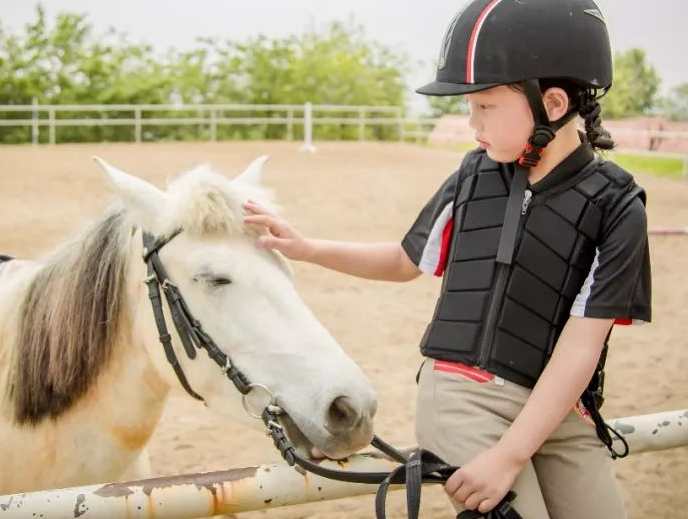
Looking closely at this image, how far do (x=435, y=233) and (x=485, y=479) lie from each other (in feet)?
1.95

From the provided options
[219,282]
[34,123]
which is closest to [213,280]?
[219,282]

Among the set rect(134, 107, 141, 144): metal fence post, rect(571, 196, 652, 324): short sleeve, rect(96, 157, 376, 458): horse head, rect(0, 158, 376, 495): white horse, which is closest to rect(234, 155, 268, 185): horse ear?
rect(0, 158, 376, 495): white horse

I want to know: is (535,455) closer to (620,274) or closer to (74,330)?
(620,274)

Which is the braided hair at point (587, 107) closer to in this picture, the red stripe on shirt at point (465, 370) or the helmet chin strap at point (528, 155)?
the helmet chin strap at point (528, 155)

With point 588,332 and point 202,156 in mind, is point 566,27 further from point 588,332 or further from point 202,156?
point 202,156

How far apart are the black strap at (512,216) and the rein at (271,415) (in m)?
0.44

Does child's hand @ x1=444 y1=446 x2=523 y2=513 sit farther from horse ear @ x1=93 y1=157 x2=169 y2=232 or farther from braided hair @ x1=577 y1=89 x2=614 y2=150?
horse ear @ x1=93 y1=157 x2=169 y2=232

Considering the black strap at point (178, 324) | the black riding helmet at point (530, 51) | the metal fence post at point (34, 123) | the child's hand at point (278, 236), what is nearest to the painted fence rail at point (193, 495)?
the black strap at point (178, 324)

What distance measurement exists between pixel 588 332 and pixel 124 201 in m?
1.25

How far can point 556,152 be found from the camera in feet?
5.41

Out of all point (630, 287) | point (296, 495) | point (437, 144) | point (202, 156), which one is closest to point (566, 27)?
point (630, 287)

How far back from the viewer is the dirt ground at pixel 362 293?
4137 millimetres

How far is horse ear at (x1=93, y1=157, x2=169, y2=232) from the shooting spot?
205 cm

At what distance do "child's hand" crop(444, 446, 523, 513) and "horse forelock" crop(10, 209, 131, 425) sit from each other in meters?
1.12
